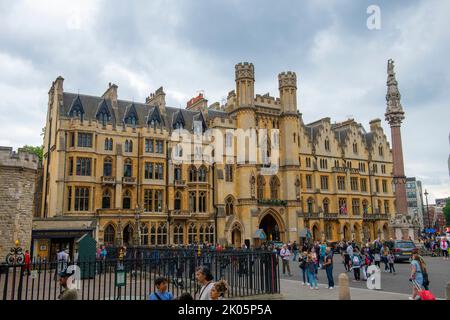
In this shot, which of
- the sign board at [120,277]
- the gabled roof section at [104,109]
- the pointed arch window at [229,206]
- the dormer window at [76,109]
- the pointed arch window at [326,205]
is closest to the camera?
the sign board at [120,277]

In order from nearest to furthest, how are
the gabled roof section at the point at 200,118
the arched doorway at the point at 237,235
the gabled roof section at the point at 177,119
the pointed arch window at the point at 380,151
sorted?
the arched doorway at the point at 237,235 < the gabled roof section at the point at 177,119 < the gabled roof section at the point at 200,118 < the pointed arch window at the point at 380,151

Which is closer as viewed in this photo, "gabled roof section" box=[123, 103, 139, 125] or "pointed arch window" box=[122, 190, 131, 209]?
"pointed arch window" box=[122, 190, 131, 209]

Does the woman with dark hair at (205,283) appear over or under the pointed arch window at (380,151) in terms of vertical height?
under

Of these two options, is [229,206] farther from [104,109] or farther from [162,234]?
[104,109]

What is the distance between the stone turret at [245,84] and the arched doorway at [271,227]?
577 inches

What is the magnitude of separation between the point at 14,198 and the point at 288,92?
36.5 metres

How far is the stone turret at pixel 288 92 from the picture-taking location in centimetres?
5353

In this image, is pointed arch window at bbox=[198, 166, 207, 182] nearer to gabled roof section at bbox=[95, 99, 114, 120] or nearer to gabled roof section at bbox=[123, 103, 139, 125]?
gabled roof section at bbox=[123, 103, 139, 125]

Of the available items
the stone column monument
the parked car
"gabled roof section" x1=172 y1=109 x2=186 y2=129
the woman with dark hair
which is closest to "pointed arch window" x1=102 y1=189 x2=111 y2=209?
"gabled roof section" x1=172 y1=109 x2=186 y2=129

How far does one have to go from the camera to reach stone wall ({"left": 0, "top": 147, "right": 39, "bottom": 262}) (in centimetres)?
2641

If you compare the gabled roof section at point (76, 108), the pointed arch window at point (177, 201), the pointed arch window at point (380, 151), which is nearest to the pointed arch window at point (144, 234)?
the pointed arch window at point (177, 201)

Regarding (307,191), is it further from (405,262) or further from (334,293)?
(334,293)

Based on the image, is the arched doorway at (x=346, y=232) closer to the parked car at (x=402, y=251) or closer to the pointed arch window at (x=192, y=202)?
the pointed arch window at (x=192, y=202)

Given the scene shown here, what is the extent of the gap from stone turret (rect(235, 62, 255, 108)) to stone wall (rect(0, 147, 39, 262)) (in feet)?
92.3
